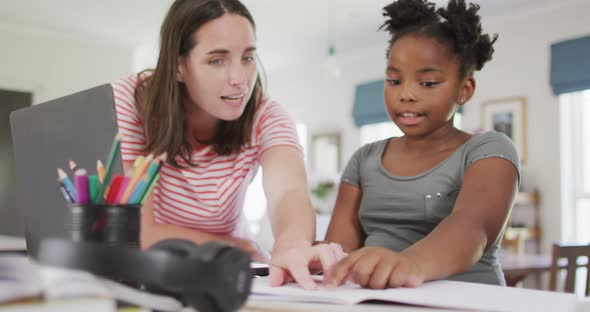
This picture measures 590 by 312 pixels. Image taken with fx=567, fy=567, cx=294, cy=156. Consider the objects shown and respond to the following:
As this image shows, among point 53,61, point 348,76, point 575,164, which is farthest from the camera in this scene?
point 348,76

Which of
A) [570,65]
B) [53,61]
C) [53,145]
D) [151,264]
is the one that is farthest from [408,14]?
[53,61]

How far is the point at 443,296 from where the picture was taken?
2.05 ft

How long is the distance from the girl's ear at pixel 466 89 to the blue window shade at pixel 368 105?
5.02 m

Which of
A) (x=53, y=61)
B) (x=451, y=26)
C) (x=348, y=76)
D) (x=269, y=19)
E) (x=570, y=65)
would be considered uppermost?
(x=269, y=19)

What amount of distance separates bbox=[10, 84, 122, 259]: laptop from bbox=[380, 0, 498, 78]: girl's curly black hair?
567 mm

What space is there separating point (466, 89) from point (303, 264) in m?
0.53

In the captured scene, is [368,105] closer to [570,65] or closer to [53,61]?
[570,65]

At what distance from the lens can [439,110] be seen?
3.36 ft

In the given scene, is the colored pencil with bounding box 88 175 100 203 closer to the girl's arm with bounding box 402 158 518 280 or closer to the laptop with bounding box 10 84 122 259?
the laptop with bounding box 10 84 122 259

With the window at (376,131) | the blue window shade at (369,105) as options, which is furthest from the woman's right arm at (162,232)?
the window at (376,131)

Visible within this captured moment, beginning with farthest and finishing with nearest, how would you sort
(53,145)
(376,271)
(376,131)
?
1. (376,131)
2. (53,145)
3. (376,271)

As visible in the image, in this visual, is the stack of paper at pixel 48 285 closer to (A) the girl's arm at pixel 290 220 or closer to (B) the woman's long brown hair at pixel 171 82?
A: (A) the girl's arm at pixel 290 220

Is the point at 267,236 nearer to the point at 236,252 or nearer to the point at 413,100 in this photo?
the point at 413,100

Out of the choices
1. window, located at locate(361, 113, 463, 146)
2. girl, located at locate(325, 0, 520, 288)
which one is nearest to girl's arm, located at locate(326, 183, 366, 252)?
girl, located at locate(325, 0, 520, 288)
